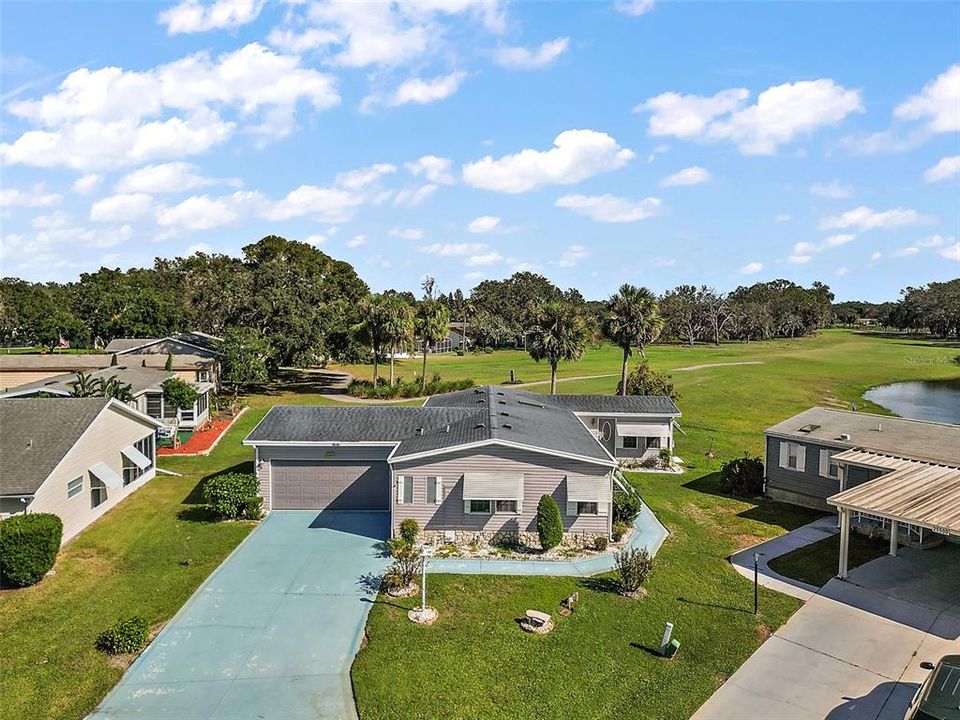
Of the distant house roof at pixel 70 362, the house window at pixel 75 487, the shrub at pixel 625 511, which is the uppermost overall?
the distant house roof at pixel 70 362

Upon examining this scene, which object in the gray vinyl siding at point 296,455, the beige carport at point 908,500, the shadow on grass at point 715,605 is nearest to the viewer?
the shadow on grass at point 715,605

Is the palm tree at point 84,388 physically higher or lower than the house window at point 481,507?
higher

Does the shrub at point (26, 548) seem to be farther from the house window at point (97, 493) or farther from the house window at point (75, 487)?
the house window at point (97, 493)

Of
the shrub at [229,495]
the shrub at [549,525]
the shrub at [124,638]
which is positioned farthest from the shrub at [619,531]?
the shrub at [124,638]

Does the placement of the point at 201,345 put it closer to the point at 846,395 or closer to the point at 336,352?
the point at 336,352

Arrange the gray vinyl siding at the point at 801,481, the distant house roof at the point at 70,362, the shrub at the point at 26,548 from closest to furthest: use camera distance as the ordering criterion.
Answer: the shrub at the point at 26,548 < the gray vinyl siding at the point at 801,481 < the distant house roof at the point at 70,362

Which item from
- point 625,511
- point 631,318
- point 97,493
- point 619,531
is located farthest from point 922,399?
point 97,493

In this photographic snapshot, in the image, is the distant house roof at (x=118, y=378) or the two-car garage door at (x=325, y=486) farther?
the distant house roof at (x=118, y=378)
